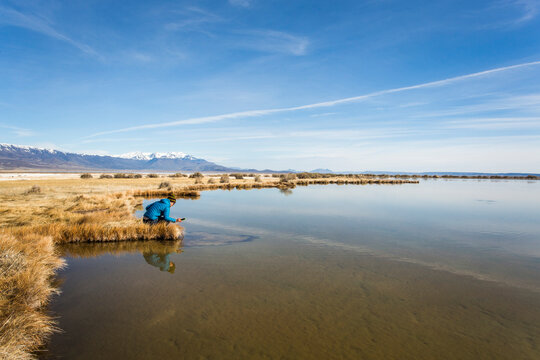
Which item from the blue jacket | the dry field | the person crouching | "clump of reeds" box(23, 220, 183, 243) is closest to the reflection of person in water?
the dry field

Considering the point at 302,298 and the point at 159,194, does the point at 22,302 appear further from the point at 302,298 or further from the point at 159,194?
the point at 159,194

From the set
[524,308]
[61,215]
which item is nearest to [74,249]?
[61,215]

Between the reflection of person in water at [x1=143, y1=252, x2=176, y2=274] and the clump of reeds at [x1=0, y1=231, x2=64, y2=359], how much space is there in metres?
2.73

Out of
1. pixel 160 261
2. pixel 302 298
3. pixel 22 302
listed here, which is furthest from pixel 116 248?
pixel 302 298

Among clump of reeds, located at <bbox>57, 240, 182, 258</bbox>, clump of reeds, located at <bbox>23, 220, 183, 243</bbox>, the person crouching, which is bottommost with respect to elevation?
clump of reeds, located at <bbox>57, 240, 182, 258</bbox>

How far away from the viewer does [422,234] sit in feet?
47.2

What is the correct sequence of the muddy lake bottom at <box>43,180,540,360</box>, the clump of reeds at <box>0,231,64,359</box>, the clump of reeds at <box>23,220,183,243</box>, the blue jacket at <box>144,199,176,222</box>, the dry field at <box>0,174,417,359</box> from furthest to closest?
the blue jacket at <box>144,199,176,222</box>
the clump of reeds at <box>23,220,183,243</box>
the muddy lake bottom at <box>43,180,540,360</box>
the dry field at <box>0,174,417,359</box>
the clump of reeds at <box>0,231,64,359</box>

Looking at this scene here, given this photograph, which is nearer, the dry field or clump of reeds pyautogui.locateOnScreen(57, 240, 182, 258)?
the dry field

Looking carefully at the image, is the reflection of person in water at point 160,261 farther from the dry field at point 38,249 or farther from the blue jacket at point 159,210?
the blue jacket at point 159,210

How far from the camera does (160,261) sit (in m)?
10.1

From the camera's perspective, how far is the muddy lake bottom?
209 inches

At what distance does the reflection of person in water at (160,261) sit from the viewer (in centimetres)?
933

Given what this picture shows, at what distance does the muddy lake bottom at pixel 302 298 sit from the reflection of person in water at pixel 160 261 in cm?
7

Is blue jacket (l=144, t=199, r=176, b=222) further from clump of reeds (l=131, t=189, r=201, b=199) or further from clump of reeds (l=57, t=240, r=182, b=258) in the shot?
clump of reeds (l=131, t=189, r=201, b=199)
